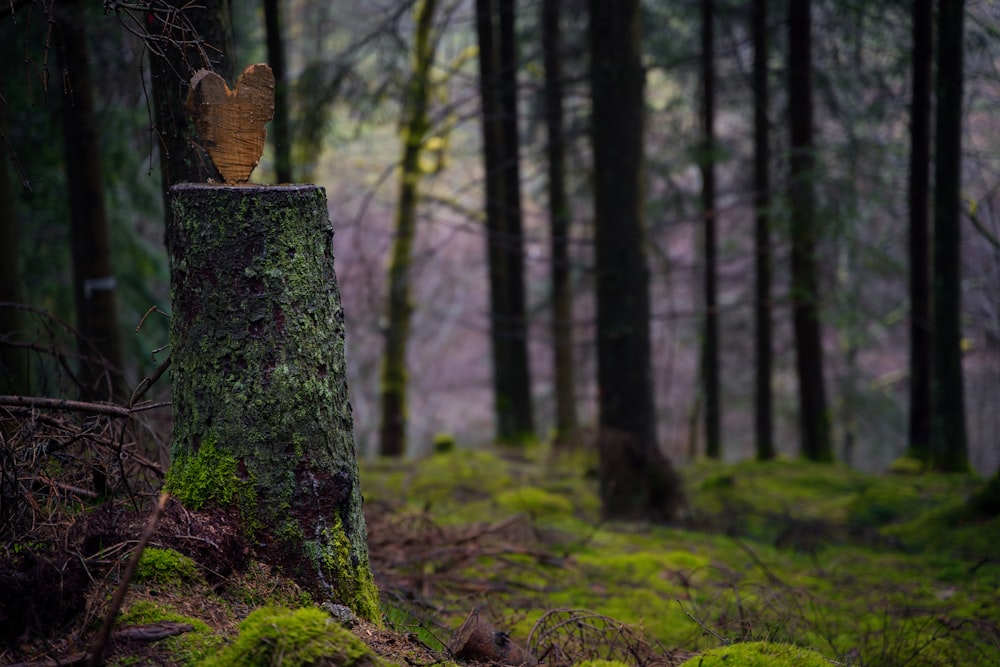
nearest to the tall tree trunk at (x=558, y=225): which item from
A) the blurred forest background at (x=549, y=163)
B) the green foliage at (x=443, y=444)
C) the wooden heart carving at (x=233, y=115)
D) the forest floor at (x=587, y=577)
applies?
the blurred forest background at (x=549, y=163)

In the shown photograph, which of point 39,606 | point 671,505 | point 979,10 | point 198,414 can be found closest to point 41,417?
point 198,414

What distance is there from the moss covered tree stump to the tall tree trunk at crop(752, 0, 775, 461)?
30.0 ft

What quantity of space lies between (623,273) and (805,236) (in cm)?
409

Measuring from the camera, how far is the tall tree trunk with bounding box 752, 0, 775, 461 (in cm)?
1090

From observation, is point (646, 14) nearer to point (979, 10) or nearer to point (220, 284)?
point (979, 10)

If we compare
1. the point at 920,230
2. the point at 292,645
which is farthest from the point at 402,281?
the point at 292,645

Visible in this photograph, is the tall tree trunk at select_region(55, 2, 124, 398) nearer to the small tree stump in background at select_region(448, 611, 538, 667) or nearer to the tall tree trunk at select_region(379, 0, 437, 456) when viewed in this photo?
the small tree stump in background at select_region(448, 611, 538, 667)

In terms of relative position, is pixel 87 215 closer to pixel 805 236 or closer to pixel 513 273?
pixel 513 273

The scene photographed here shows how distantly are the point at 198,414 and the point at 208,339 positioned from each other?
0.28 metres

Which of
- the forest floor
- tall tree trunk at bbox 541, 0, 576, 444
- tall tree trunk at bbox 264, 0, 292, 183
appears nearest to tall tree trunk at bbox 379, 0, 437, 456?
tall tree trunk at bbox 541, 0, 576, 444

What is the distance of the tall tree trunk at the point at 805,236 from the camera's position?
32.2ft

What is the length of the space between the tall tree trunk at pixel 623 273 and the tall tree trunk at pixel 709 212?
4.27 meters

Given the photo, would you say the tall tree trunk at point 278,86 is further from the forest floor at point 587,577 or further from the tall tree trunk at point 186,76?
the forest floor at point 587,577

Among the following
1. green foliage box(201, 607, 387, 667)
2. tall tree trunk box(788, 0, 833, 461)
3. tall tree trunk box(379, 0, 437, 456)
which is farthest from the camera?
tall tree trunk box(379, 0, 437, 456)
